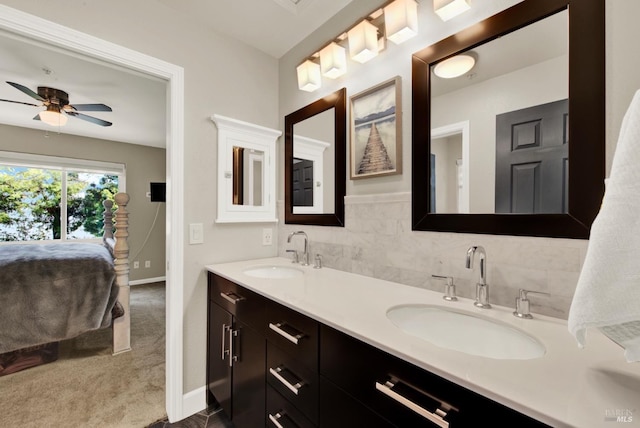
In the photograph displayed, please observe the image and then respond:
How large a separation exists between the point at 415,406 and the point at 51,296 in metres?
2.64

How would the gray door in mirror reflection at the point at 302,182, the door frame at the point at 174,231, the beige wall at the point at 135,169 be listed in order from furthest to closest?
the beige wall at the point at 135,169 → the gray door in mirror reflection at the point at 302,182 → the door frame at the point at 174,231

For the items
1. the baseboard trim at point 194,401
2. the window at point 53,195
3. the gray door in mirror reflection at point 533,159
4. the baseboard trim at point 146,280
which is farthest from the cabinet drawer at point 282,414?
the window at point 53,195

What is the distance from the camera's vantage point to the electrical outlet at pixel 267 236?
2.03 metres

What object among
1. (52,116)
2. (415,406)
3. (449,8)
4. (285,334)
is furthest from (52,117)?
(415,406)

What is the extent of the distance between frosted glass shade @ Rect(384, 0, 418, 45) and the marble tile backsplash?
72 cm

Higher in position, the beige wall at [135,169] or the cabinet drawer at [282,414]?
the beige wall at [135,169]

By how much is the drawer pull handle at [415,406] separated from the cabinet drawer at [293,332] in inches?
11.1

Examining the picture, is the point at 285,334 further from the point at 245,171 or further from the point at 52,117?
the point at 52,117

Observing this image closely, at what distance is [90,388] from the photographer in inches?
72.6

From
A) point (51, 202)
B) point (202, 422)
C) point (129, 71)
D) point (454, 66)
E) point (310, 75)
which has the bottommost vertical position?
point (202, 422)

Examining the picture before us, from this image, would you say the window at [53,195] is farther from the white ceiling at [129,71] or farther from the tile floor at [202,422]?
the tile floor at [202,422]

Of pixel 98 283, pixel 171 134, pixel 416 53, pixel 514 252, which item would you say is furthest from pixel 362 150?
pixel 98 283

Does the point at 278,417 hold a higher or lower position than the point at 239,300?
lower

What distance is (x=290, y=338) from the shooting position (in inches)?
39.0
